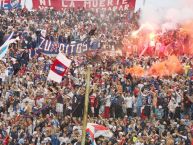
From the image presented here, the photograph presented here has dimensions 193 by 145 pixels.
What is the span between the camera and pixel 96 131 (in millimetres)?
29750

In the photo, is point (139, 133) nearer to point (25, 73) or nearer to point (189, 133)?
point (189, 133)

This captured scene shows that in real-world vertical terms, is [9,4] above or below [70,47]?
above

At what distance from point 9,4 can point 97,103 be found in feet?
68.4

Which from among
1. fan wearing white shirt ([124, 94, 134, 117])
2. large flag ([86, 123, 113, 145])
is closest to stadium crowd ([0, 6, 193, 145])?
fan wearing white shirt ([124, 94, 134, 117])

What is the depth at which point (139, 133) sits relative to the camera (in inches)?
1226

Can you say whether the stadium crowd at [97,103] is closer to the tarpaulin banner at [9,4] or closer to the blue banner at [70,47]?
the blue banner at [70,47]

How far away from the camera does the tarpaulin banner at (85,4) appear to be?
4819 cm

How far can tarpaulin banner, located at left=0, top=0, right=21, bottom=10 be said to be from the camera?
51.6 metres

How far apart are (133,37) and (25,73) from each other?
6.99 metres

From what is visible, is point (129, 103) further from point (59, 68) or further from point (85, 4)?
point (85, 4)

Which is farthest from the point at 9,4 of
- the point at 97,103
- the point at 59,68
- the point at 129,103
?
the point at 59,68

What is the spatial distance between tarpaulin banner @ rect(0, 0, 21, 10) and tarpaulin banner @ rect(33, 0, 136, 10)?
4.11 feet

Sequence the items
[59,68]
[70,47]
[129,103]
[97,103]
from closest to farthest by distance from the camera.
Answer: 1. [70,47]
2. [59,68]
3. [129,103]
4. [97,103]

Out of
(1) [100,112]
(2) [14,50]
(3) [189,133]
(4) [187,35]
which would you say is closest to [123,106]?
(1) [100,112]
